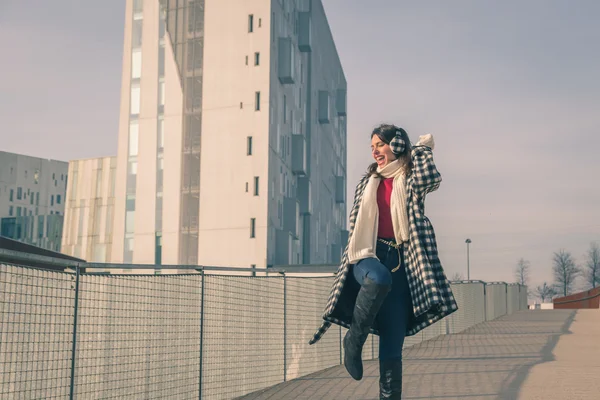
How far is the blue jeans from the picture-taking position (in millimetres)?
4660

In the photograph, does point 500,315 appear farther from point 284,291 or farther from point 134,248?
point 134,248

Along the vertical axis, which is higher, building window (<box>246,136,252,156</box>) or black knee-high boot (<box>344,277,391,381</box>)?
building window (<box>246,136,252,156</box>)

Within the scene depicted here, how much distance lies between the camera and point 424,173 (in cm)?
470

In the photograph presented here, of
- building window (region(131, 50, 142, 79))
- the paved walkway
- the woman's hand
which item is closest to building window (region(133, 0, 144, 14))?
building window (region(131, 50, 142, 79))

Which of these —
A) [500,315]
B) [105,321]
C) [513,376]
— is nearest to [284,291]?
[513,376]

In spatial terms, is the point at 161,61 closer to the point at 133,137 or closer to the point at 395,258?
the point at 133,137

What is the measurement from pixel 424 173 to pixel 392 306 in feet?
2.84

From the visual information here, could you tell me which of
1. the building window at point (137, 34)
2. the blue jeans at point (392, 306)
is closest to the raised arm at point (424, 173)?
the blue jeans at point (392, 306)

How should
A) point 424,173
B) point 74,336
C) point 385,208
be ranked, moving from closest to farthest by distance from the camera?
point 424,173, point 385,208, point 74,336

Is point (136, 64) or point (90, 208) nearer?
point (136, 64)

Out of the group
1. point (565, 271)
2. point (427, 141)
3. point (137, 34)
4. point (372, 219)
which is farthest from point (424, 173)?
point (565, 271)

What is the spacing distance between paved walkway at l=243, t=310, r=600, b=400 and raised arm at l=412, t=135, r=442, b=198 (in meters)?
3.08

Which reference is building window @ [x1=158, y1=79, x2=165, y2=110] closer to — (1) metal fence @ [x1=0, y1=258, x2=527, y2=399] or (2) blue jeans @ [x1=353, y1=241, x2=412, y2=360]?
(1) metal fence @ [x1=0, y1=258, x2=527, y2=399]

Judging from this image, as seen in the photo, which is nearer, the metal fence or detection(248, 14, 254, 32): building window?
the metal fence
